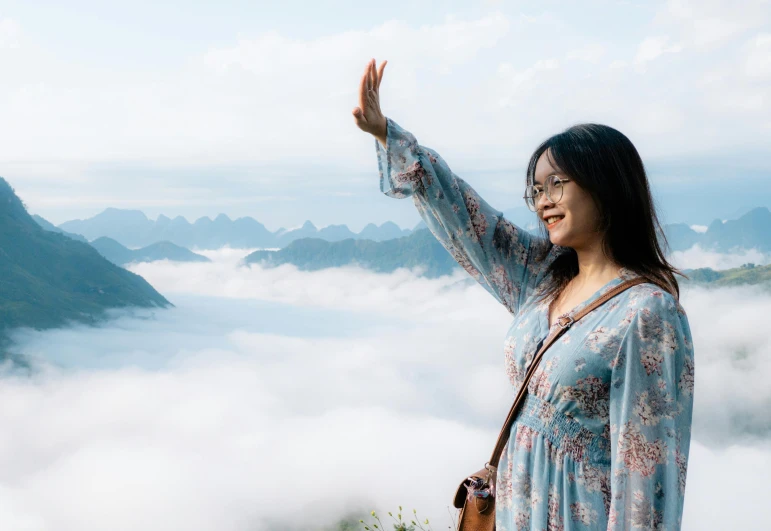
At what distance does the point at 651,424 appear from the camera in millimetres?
1621

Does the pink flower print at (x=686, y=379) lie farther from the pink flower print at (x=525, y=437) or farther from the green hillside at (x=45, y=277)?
the green hillside at (x=45, y=277)

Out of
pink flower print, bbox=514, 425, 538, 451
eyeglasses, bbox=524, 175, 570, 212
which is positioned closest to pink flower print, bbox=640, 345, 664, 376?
pink flower print, bbox=514, 425, 538, 451

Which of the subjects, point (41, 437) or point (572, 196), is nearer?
point (572, 196)

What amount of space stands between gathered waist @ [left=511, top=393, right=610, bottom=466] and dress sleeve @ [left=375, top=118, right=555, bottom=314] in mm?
508

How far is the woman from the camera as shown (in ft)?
5.34

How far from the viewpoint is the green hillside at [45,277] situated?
124125 millimetres

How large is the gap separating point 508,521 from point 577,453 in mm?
297

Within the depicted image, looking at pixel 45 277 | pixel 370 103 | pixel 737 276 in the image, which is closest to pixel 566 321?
pixel 370 103

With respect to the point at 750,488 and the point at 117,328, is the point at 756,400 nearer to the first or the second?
the point at 750,488

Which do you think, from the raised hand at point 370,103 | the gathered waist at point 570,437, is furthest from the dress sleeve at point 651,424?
the raised hand at point 370,103

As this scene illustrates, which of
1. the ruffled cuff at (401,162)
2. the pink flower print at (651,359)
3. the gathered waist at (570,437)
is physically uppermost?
the ruffled cuff at (401,162)

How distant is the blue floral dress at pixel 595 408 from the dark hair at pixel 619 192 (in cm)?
8

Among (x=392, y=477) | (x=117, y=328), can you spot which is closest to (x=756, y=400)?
(x=392, y=477)

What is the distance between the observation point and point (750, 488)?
130000 mm
